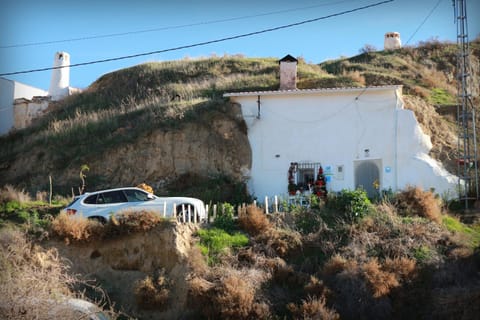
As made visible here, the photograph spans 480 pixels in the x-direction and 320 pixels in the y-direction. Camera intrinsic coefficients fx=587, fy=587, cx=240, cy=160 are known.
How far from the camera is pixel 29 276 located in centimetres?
1455

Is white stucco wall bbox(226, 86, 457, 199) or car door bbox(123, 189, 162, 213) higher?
white stucco wall bbox(226, 86, 457, 199)

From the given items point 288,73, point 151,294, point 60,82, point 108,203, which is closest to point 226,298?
point 151,294

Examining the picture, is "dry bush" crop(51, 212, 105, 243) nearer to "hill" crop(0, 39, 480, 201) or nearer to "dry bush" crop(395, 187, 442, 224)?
"hill" crop(0, 39, 480, 201)

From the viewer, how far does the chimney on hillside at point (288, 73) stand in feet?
98.4

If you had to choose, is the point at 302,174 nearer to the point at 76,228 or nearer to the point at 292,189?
the point at 292,189

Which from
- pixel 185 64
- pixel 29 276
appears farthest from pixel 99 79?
pixel 29 276

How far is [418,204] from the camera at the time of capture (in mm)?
21656

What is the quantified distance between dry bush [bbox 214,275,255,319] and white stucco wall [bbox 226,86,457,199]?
9157mm

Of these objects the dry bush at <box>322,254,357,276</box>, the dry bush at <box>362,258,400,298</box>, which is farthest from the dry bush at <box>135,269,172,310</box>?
the dry bush at <box>362,258,400,298</box>

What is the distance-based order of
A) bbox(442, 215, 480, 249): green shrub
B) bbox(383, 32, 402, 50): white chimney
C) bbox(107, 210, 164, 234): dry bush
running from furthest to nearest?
bbox(383, 32, 402, 50): white chimney → bbox(442, 215, 480, 249): green shrub → bbox(107, 210, 164, 234): dry bush

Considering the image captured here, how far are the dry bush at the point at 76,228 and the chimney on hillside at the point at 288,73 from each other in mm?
14224

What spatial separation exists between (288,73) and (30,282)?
1928cm

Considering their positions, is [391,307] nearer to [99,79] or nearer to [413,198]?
[413,198]

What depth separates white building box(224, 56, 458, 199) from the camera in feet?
83.0
